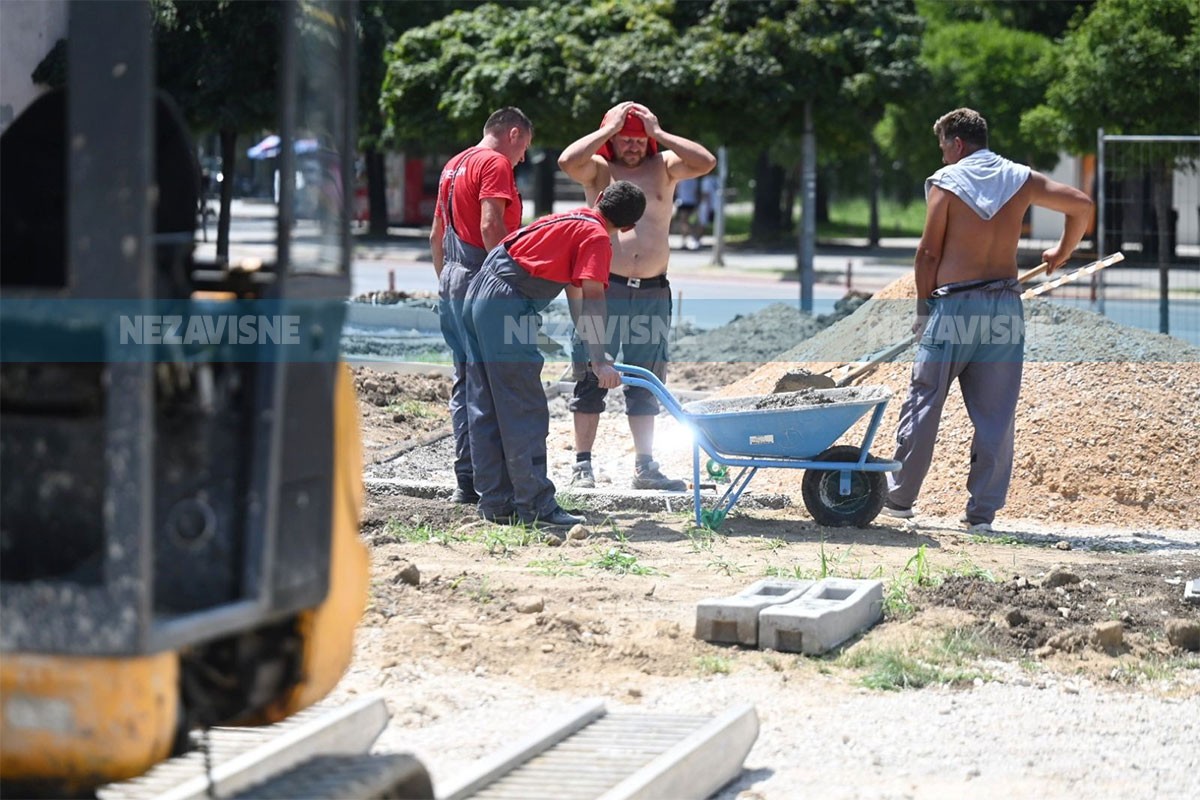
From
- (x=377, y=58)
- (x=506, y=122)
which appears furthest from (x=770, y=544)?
(x=377, y=58)

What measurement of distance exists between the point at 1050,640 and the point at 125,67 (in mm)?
4553

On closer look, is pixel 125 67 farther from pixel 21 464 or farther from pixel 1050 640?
pixel 1050 640

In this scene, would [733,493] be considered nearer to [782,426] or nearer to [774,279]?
[782,426]

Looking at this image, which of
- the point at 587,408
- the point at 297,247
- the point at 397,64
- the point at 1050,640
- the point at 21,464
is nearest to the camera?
the point at 21,464

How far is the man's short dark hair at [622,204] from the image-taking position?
7816 millimetres

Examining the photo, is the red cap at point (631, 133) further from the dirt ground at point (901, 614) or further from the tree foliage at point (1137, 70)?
the tree foliage at point (1137, 70)

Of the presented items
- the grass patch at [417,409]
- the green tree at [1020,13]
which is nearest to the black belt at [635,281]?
the grass patch at [417,409]

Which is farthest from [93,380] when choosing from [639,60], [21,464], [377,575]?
[639,60]

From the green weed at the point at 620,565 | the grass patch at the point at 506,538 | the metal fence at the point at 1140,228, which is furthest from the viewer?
the metal fence at the point at 1140,228

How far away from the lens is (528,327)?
7922 millimetres

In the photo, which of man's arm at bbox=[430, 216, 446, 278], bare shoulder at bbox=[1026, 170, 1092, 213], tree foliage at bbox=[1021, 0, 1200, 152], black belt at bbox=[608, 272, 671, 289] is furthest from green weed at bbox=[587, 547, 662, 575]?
tree foliage at bbox=[1021, 0, 1200, 152]

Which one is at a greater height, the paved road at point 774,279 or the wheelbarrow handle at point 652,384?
the paved road at point 774,279

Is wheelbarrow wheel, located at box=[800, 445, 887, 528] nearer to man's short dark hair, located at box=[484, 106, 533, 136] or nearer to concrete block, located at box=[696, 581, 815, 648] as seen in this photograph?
concrete block, located at box=[696, 581, 815, 648]

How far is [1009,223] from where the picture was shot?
8.35 meters
